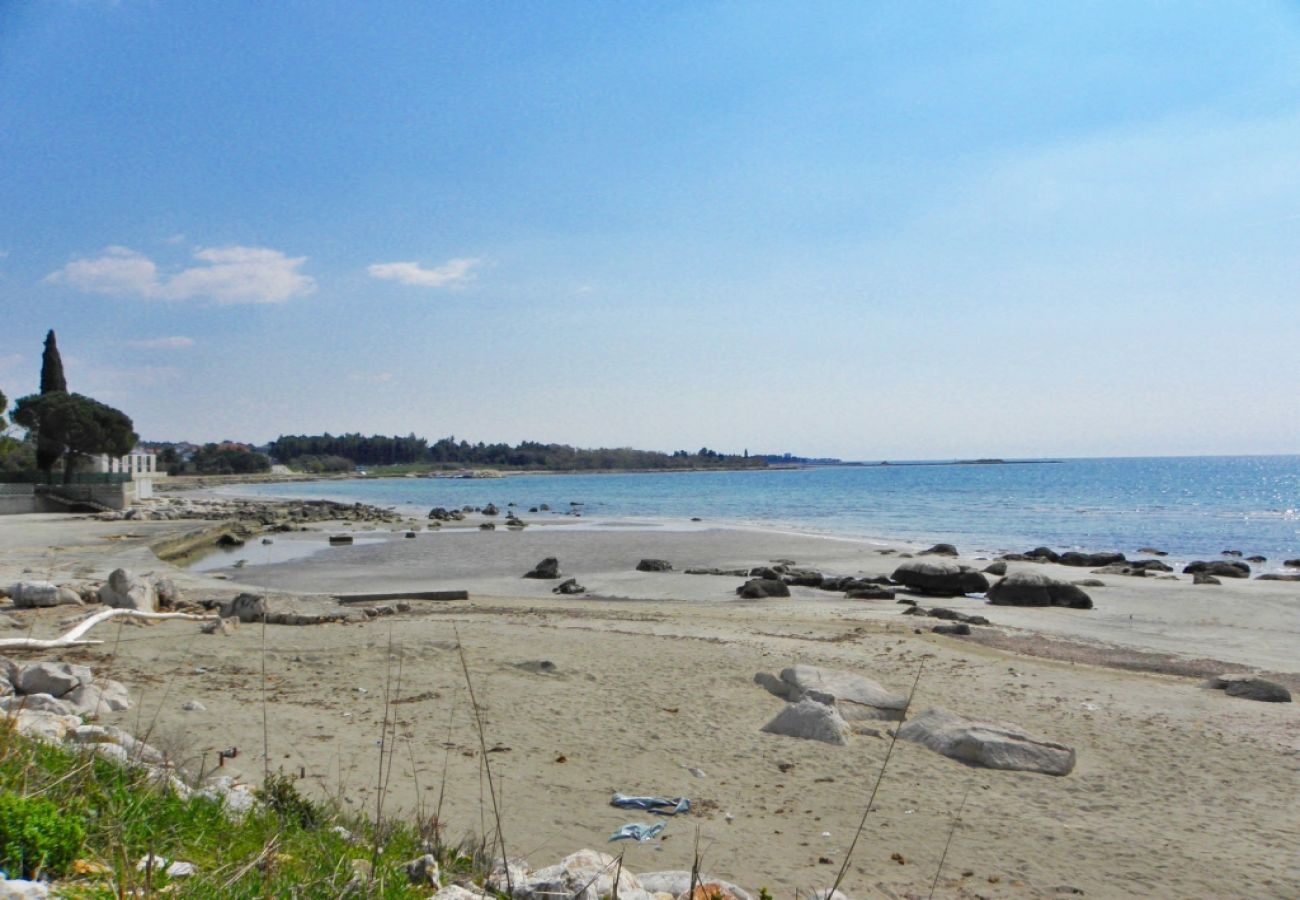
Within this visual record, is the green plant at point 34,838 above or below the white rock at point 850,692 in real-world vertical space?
above

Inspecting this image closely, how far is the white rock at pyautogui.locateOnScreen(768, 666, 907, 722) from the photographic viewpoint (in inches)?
373

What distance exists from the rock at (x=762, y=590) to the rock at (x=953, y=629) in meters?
7.06

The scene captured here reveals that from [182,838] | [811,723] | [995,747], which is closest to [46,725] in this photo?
[182,838]

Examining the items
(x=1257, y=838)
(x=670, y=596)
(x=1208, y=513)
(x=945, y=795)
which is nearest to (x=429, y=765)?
(x=945, y=795)

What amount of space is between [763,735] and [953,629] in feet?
28.5

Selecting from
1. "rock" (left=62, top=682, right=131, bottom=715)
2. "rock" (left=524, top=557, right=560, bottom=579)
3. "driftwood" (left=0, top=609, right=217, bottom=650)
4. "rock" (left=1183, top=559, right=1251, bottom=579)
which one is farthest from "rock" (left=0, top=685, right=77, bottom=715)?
"rock" (left=1183, top=559, right=1251, bottom=579)

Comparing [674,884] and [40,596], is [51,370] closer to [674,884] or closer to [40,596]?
[40,596]

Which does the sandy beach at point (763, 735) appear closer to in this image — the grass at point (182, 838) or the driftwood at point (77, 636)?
the driftwood at point (77, 636)

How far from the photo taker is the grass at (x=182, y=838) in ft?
12.2

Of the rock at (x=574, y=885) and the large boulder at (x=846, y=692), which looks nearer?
the rock at (x=574, y=885)

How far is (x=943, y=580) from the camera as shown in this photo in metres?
24.3

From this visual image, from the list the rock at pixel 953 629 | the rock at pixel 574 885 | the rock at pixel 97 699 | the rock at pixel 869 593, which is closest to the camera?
the rock at pixel 574 885

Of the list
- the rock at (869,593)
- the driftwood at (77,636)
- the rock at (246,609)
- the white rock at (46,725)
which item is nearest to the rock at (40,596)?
the driftwood at (77,636)

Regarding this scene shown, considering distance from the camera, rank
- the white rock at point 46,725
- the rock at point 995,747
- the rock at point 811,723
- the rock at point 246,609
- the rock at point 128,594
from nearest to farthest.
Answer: the white rock at point 46,725
the rock at point 995,747
the rock at point 811,723
the rock at point 246,609
the rock at point 128,594
